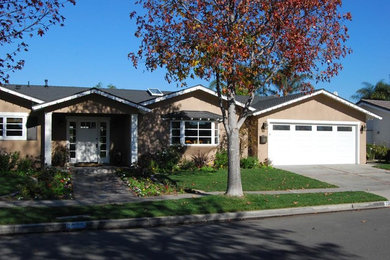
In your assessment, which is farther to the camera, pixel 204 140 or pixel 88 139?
pixel 204 140

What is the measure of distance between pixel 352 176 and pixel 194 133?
7.29 meters

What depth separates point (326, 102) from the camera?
68.0ft

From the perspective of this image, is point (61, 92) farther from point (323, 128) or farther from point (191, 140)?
point (323, 128)

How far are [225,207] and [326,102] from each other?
12.9 meters

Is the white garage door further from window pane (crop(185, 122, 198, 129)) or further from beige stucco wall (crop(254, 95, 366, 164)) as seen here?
window pane (crop(185, 122, 198, 129))

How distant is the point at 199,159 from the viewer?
60.5 feet

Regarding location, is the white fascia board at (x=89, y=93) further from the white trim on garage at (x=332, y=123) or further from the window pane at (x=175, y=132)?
the white trim on garage at (x=332, y=123)

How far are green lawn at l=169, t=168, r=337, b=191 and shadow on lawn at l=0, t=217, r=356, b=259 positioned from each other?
513 centimetres

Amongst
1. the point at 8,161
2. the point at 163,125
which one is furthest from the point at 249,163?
the point at 8,161

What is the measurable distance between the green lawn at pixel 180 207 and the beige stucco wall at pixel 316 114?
24.8 feet

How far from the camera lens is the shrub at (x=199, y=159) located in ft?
60.0

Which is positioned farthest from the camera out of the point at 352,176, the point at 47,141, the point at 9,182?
the point at 352,176

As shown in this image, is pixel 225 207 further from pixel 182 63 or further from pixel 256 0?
pixel 256 0

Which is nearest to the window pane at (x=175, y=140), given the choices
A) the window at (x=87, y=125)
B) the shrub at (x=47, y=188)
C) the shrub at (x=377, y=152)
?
the window at (x=87, y=125)
